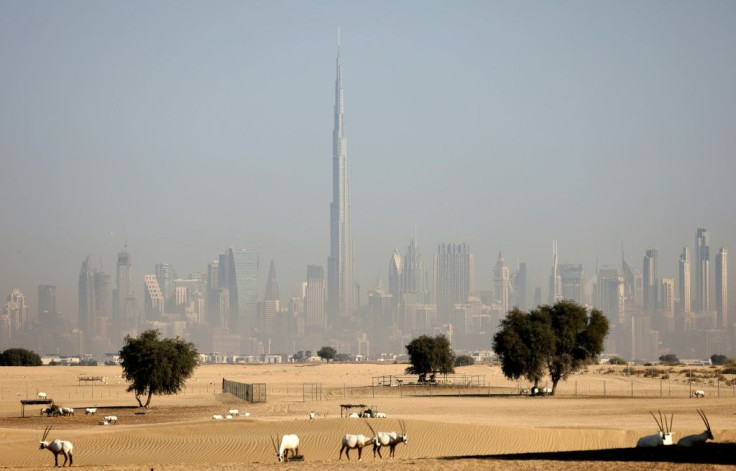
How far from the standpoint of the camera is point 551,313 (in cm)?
7819

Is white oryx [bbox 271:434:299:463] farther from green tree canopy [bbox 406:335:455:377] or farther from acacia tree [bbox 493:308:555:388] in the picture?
green tree canopy [bbox 406:335:455:377]

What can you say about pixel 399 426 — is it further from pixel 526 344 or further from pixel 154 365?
pixel 526 344

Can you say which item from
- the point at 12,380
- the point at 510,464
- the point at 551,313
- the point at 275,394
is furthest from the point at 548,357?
the point at 12,380

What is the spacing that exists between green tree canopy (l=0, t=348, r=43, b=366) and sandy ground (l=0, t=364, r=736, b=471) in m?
74.1

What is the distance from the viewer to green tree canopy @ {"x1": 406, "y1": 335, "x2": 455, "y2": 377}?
9638 cm

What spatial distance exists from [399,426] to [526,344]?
3329 cm

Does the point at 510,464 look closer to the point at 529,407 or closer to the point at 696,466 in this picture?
the point at 696,466

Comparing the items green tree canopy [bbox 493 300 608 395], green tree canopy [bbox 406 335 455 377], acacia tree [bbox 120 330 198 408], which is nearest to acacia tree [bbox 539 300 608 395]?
green tree canopy [bbox 493 300 608 395]

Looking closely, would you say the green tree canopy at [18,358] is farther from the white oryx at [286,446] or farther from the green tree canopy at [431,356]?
the white oryx at [286,446]

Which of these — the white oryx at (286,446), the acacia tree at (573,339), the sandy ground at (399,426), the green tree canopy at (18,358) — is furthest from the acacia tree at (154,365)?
the green tree canopy at (18,358)

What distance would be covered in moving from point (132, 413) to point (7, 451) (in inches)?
889

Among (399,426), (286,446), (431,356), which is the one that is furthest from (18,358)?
(286,446)

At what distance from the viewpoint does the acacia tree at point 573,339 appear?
76375mm

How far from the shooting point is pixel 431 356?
316 feet
